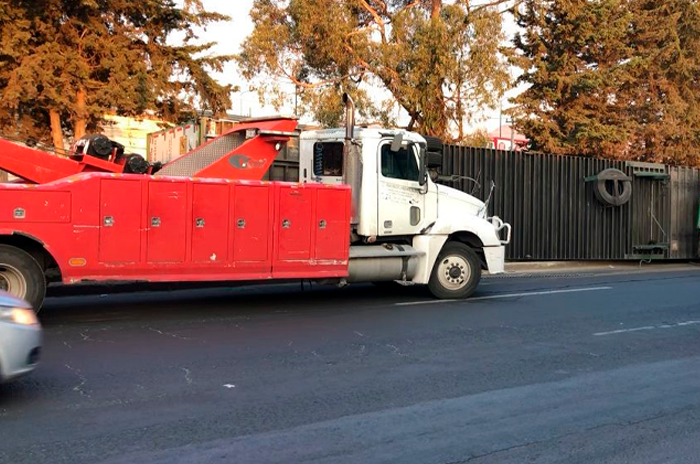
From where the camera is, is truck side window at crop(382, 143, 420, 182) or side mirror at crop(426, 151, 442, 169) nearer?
truck side window at crop(382, 143, 420, 182)

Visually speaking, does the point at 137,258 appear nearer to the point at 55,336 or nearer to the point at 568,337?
the point at 55,336

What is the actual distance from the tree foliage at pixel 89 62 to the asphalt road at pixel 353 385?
324 inches

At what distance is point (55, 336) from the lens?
8.17m

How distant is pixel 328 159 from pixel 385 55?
1121 cm

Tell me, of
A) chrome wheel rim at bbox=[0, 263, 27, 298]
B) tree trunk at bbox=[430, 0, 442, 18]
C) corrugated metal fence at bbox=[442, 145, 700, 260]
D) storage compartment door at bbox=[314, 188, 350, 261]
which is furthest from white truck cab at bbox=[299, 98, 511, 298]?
tree trunk at bbox=[430, 0, 442, 18]

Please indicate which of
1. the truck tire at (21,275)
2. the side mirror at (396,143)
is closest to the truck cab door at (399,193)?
the side mirror at (396,143)

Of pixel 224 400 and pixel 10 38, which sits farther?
pixel 10 38

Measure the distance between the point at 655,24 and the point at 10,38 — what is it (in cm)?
2590

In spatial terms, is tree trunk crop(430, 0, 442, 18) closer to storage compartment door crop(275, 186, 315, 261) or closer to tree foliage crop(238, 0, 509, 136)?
tree foliage crop(238, 0, 509, 136)

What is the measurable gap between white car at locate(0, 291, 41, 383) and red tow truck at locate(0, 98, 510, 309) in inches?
124

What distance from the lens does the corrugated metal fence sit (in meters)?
18.5

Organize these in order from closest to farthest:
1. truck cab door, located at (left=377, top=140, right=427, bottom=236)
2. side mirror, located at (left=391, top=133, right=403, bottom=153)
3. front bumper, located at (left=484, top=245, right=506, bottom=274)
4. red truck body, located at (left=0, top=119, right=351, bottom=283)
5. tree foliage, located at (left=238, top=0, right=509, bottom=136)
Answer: red truck body, located at (left=0, top=119, right=351, bottom=283), side mirror, located at (left=391, top=133, right=403, bottom=153), truck cab door, located at (left=377, top=140, right=427, bottom=236), front bumper, located at (left=484, top=245, right=506, bottom=274), tree foliage, located at (left=238, top=0, right=509, bottom=136)

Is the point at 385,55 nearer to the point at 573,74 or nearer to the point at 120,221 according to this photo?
the point at 573,74

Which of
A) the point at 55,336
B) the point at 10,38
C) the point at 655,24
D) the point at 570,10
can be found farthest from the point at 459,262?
the point at 655,24
